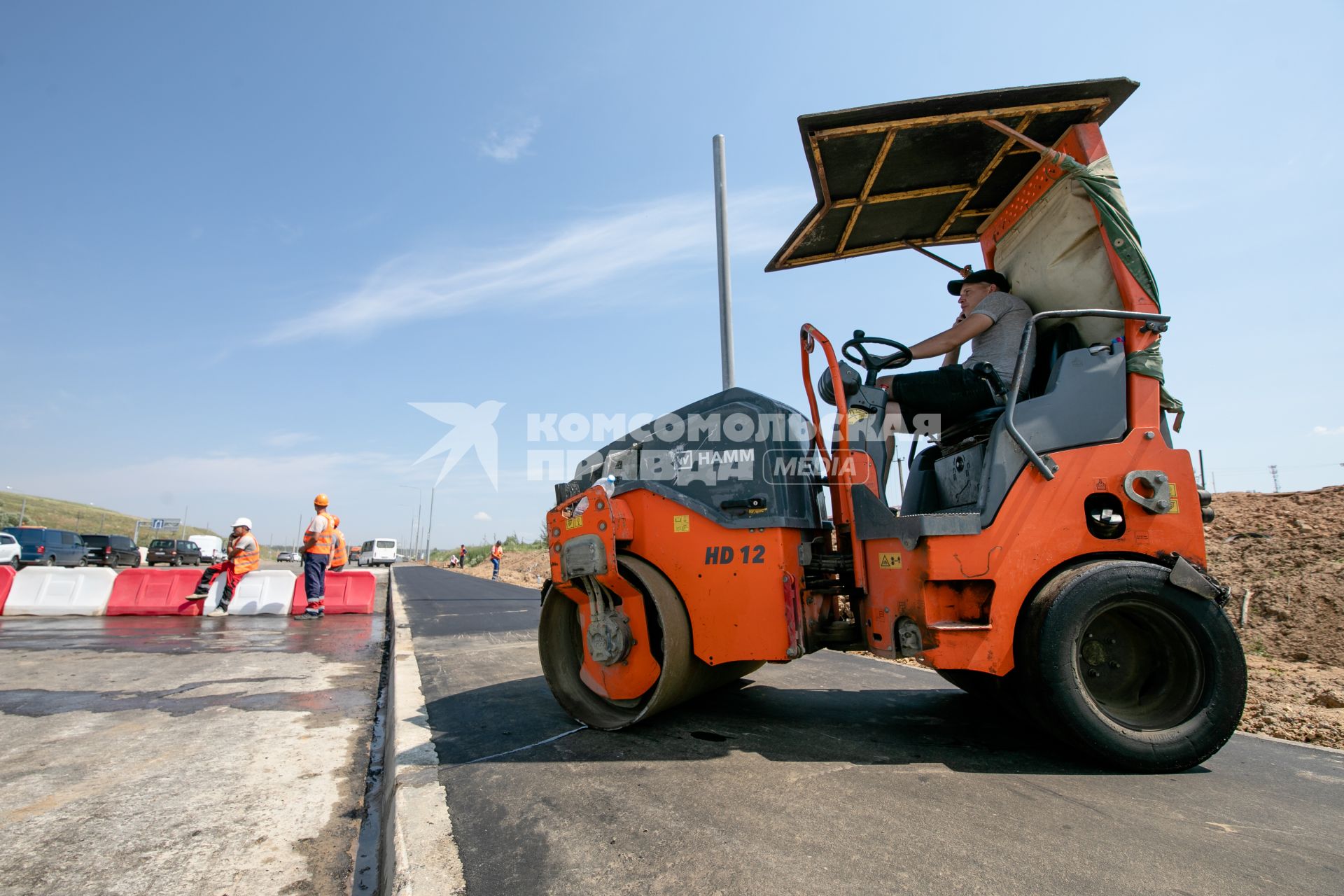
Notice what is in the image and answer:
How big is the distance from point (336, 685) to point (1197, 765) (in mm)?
5449

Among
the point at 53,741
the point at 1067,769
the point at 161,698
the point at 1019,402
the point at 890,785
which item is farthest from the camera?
the point at 161,698

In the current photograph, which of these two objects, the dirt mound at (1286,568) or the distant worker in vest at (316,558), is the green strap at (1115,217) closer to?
the dirt mound at (1286,568)

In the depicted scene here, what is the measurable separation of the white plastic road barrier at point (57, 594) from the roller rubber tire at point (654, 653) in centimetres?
941

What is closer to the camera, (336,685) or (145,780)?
(145,780)

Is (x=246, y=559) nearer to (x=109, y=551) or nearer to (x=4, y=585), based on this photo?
(x=4, y=585)

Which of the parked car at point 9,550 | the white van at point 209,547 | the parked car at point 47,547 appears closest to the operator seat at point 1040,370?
the parked car at point 9,550

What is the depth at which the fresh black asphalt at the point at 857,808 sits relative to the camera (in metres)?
2.07

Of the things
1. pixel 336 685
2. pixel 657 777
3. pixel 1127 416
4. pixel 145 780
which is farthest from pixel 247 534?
pixel 1127 416

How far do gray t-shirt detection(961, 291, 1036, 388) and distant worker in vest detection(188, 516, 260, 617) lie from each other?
10.1 metres

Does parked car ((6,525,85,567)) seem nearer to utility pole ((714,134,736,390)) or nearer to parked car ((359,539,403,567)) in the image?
parked car ((359,539,403,567))

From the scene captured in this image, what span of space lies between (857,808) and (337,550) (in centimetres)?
1005

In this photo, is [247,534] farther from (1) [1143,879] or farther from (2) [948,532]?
(1) [1143,879]

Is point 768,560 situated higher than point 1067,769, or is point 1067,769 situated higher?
point 768,560

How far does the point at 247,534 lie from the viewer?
1001 cm
